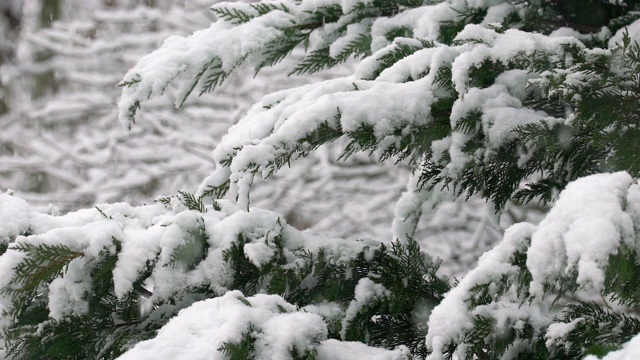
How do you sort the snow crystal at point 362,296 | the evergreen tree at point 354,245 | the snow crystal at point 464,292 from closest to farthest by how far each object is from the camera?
1. the snow crystal at point 464,292
2. the evergreen tree at point 354,245
3. the snow crystal at point 362,296

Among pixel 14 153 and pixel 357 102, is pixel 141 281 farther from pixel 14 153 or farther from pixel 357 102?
pixel 14 153

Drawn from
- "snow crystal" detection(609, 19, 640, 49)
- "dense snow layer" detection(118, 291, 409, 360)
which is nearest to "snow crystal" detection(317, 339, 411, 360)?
"dense snow layer" detection(118, 291, 409, 360)

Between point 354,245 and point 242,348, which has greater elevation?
point 242,348

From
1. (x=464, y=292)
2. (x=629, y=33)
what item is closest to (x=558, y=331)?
(x=464, y=292)

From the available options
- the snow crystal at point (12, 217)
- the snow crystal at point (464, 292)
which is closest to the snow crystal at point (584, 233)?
the snow crystal at point (464, 292)

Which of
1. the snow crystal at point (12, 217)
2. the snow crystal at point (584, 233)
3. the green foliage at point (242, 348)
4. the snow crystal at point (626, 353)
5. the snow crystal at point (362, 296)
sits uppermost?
the snow crystal at point (584, 233)

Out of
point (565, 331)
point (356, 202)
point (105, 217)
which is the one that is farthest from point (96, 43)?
point (565, 331)

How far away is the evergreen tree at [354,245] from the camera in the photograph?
3.72ft

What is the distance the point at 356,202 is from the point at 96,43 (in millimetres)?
3524

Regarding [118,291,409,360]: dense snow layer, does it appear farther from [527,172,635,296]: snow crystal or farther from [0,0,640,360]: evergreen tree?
[527,172,635,296]: snow crystal

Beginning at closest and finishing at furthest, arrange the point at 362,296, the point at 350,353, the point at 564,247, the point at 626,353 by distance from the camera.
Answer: the point at 626,353 < the point at 564,247 < the point at 350,353 < the point at 362,296

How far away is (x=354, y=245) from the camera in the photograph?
4.90 ft

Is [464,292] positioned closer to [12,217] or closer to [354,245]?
[354,245]

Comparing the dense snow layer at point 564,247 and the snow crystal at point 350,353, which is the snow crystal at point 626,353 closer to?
the dense snow layer at point 564,247
